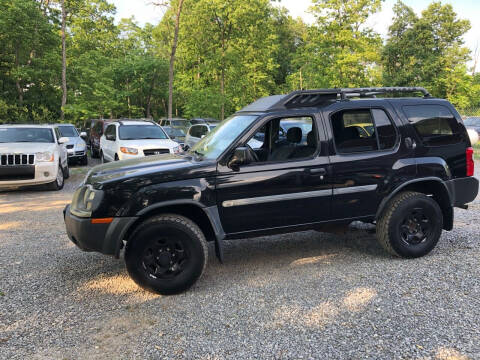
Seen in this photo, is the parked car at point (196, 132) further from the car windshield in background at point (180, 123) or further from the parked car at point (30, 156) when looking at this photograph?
the car windshield in background at point (180, 123)

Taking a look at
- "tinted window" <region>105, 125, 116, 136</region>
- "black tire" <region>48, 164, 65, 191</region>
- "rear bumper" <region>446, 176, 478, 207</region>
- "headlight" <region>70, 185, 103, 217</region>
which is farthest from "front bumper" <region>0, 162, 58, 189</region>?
"rear bumper" <region>446, 176, 478, 207</region>

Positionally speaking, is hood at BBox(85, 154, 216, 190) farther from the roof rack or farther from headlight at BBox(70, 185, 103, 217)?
the roof rack

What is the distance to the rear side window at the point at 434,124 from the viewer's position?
4.79m

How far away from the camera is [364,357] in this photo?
2855 millimetres

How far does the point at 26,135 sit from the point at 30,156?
133 centimetres

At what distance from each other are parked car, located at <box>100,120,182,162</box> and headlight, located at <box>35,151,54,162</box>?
6.16 ft

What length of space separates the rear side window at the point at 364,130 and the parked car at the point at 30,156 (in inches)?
307

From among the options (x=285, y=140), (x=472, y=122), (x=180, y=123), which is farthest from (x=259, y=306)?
(x=472, y=122)

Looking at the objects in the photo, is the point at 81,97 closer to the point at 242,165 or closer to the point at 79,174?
the point at 79,174

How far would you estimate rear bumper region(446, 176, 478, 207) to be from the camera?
4.88 metres

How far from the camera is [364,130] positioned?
185 inches

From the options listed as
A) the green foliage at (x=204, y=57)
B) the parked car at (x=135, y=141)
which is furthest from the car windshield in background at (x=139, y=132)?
the green foliage at (x=204, y=57)

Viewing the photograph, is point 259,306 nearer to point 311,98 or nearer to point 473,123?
point 311,98

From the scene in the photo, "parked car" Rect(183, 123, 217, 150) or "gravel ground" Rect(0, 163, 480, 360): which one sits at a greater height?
"parked car" Rect(183, 123, 217, 150)
